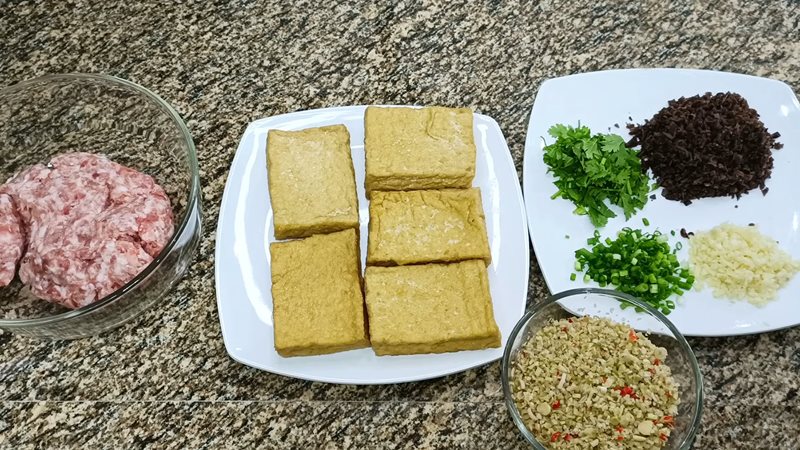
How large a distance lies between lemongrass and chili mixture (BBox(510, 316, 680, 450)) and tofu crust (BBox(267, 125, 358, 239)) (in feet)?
1.97

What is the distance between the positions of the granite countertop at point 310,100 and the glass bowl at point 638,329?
0.17 m

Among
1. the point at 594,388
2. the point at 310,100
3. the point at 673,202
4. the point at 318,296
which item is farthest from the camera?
the point at 310,100

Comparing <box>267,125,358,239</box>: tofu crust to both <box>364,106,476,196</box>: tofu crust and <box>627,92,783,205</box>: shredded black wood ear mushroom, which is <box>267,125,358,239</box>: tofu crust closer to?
<box>364,106,476,196</box>: tofu crust

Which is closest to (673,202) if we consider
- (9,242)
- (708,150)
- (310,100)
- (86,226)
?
(708,150)

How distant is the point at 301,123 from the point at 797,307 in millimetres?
1443

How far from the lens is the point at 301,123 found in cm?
219

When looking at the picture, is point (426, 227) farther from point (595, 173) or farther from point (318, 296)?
point (595, 173)

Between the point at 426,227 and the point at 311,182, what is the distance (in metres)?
0.33

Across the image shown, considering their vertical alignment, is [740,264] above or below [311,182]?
below

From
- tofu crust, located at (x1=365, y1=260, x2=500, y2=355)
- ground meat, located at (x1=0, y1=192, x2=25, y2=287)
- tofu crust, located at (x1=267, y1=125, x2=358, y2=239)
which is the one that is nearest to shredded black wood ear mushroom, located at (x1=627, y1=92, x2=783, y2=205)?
tofu crust, located at (x1=365, y1=260, x2=500, y2=355)

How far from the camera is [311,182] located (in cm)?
202

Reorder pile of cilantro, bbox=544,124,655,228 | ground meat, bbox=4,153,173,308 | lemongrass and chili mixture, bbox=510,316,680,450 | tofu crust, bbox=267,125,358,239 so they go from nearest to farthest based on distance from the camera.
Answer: lemongrass and chili mixture, bbox=510,316,680,450 < ground meat, bbox=4,153,173,308 < tofu crust, bbox=267,125,358,239 < pile of cilantro, bbox=544,124,655,228

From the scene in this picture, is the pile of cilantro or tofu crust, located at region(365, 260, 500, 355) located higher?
the pile of cilantro

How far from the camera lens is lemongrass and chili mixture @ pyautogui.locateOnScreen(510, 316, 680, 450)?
1.74 m
